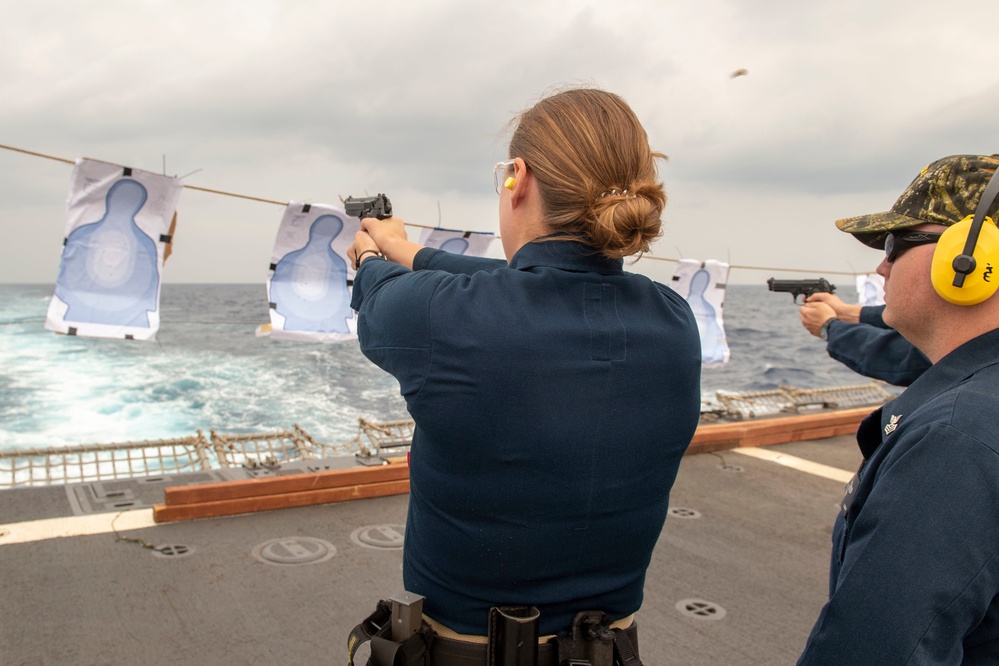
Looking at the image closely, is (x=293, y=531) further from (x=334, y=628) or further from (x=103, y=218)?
(x=103, y=218)

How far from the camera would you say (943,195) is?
1471 mm

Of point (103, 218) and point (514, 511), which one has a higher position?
point (103, 218)

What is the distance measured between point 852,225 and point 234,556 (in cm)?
356

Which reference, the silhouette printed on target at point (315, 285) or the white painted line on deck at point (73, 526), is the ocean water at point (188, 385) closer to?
the silhouette printed on target at point (315, 285)

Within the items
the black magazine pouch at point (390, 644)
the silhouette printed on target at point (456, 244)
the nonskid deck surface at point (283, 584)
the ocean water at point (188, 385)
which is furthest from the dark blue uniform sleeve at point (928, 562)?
the ocean water at point (188, 385)

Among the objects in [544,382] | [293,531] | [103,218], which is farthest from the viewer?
[103,218]

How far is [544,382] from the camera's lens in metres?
1.27

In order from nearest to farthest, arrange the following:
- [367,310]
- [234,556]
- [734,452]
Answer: [367,310] → [234,556] → [734,452]

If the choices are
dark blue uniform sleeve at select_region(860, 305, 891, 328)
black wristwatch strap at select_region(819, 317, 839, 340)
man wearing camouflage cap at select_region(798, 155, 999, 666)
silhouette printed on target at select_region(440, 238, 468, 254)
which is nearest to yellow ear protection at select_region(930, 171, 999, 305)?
man wearing camouflage cap at select_region(798, 155, 999, 666)

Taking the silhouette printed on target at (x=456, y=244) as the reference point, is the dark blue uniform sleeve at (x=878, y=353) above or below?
below

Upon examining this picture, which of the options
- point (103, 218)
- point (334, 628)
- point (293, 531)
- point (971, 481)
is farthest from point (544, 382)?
point (103, 218)

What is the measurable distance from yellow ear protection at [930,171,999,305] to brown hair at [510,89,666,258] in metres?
0.53

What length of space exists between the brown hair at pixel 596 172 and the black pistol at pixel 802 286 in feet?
15.4

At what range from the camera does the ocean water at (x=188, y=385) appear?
12047 mm
